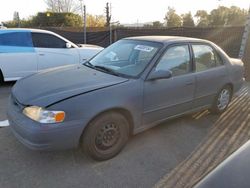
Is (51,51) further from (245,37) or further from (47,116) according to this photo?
(245,37)

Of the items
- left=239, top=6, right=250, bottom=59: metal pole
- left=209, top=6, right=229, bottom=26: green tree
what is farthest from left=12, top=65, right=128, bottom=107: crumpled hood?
left=209, top=6, right=229, bottom=26: green tree

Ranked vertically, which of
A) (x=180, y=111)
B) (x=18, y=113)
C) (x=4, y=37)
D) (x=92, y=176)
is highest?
(x=4, y=37)

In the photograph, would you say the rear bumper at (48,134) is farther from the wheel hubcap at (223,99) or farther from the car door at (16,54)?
the car door at (16,54)

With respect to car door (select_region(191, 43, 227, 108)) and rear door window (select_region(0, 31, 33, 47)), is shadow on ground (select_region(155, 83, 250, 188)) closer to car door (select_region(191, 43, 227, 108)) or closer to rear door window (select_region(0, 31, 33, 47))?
car door (select_region(191, 43, 227, 108))

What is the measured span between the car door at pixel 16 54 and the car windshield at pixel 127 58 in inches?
131

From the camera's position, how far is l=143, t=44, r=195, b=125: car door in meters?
3.58

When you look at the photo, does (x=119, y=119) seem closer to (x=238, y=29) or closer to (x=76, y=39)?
(x=238, y=29)

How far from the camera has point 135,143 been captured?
3793 millimetres

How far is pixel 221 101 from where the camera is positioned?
4.95m

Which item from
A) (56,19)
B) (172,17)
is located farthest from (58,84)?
(172,17)

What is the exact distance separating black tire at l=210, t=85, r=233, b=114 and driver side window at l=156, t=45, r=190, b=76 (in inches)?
45.3

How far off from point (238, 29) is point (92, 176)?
7.48 meters

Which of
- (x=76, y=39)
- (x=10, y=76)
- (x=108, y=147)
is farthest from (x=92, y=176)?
(x=76, y=39)

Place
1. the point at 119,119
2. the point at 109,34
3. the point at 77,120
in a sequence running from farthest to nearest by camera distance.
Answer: the point at 109,34
the point at 119,119
the point at 77,120
